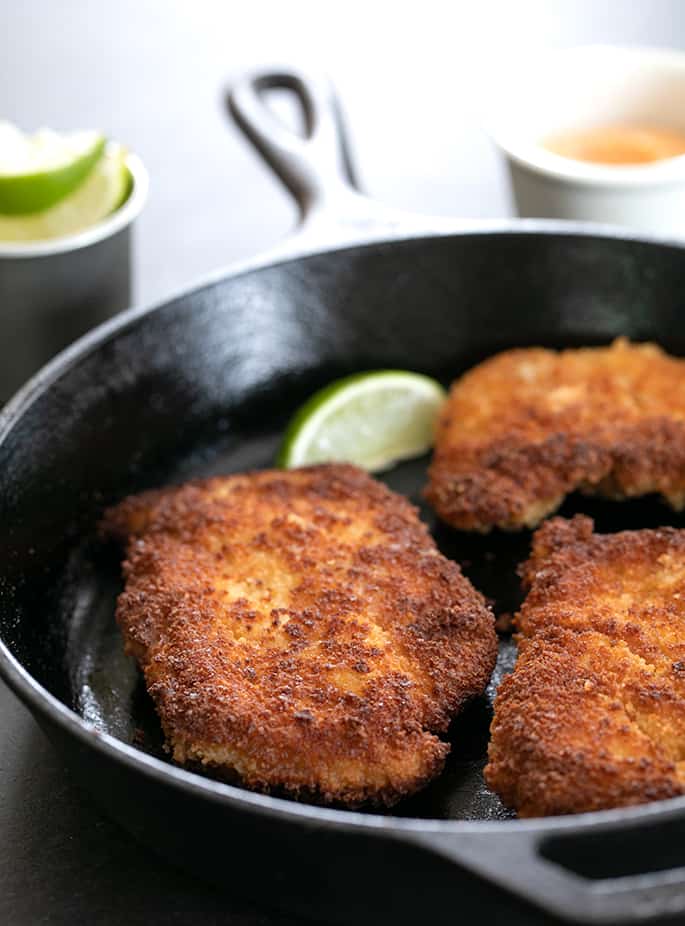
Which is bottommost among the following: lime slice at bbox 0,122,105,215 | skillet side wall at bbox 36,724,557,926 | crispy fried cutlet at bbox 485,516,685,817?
crispy fried cutlet at bbox 485,516,685,817

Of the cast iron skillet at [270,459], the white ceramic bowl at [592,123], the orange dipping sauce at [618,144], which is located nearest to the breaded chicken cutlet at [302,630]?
the cast iron skillet at [270,459]

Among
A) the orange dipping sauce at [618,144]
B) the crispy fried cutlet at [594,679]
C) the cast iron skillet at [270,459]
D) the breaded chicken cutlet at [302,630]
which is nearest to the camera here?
the cast iron skillet at [270,459]

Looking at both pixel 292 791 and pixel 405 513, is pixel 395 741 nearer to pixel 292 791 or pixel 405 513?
pixel 292 791

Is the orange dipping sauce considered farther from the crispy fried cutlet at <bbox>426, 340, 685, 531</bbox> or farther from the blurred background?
the crispy fried cutlet at <bbox>426, 340, 685, 531</bbox>

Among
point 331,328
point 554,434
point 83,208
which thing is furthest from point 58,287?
point 554,434

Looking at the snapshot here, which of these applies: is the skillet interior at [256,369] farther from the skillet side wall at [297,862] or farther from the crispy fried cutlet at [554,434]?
the skillet side wall at [297,862]

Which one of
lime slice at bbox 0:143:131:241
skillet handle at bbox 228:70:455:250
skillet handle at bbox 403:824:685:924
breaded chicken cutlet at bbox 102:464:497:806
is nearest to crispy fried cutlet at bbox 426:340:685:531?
breaded chicken cutlet at bbox 102:464:497:806
